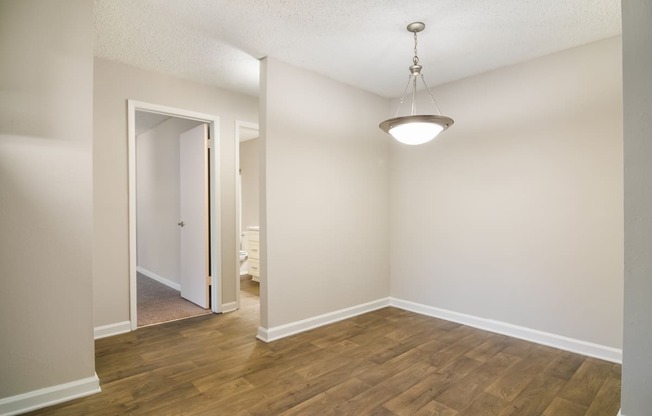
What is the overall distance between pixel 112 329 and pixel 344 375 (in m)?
2.32

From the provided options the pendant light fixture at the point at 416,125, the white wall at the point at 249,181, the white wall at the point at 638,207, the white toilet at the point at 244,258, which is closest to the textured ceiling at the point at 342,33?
the pendant light fixture at the point at 416,125

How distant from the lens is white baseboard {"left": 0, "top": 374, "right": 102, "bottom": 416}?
193 cm

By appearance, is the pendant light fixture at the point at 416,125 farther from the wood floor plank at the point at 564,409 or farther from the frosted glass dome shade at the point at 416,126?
the wood floor plank at the point at 564,409

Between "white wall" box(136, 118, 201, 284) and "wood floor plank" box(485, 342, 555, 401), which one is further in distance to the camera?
"white wall" box(136, 118, 201, 284)

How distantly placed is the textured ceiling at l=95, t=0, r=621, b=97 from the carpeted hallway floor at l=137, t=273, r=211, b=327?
2643 mm

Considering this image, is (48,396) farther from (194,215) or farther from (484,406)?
(484,406)

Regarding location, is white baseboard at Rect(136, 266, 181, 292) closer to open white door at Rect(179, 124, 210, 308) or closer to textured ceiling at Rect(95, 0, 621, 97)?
open white door at Rect(179, 124, 210, 308)

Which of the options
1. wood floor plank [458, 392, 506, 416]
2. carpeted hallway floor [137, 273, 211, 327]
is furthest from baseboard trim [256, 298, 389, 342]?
wood floor plank [458, 392, 506, 416]

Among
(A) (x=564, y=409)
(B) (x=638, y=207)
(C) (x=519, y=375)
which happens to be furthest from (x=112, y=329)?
(B) (x=638, y=207)

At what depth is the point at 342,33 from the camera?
268cm

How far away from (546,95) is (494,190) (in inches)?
37.3

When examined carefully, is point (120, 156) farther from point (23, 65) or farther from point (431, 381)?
point (431, 381)

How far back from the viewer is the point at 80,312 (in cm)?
214

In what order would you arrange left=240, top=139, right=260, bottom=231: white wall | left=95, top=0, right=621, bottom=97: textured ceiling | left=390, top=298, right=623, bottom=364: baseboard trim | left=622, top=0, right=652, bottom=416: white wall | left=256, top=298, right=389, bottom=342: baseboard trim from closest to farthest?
left=622, top=0, right=652, bottom=416: white wall
left=95, top=0, right=621, bottom=97: textured ceiling
left=390, top=298, right=623, bottom=364: baseboard trim
left=256, top=298, right=389, bottom=342: baseboard trim
left=240, top=139, right=260, bottom=231: white wall
